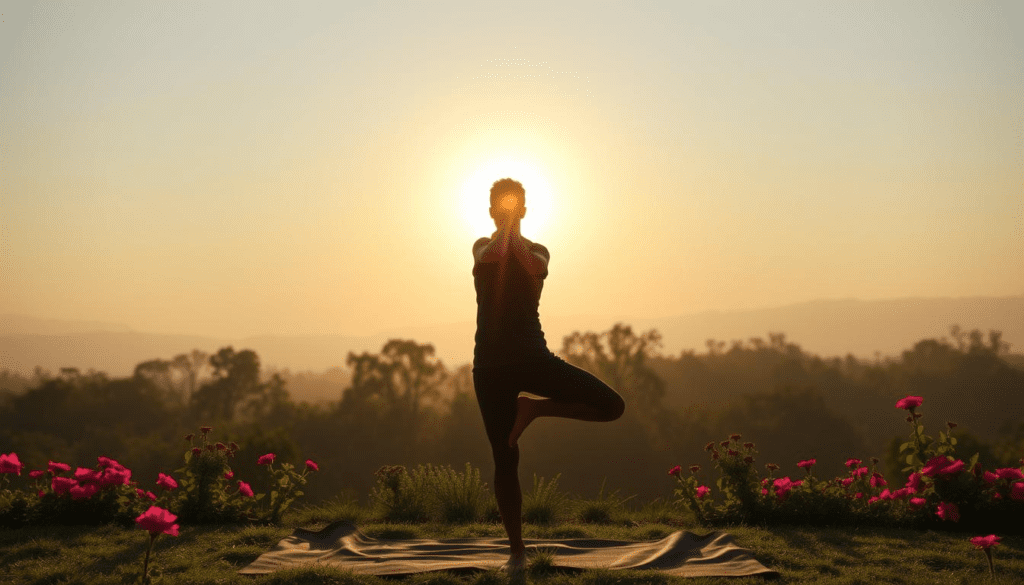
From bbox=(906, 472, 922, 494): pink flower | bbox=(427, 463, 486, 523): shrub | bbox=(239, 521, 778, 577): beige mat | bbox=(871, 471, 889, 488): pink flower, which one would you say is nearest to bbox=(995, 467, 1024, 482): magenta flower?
bbox=(906, 472, 922, 494): pink flower

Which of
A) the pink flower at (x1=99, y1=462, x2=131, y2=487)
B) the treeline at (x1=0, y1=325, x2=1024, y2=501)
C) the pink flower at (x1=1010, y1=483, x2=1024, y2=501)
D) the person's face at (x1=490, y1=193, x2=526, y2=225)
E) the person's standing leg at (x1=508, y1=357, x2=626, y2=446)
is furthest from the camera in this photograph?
the treeline at (x1=0, y1=325, x2=1024, y2=501)

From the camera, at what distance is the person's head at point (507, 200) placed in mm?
4387

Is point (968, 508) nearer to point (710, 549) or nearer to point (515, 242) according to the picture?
point (710, 549)

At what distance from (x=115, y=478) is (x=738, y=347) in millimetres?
47703

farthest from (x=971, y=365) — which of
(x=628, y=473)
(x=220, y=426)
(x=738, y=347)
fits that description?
(x=220, y=426)

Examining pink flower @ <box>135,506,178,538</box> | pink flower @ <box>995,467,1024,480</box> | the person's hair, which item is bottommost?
pink flower @ <box>995,467,1024,480</box>

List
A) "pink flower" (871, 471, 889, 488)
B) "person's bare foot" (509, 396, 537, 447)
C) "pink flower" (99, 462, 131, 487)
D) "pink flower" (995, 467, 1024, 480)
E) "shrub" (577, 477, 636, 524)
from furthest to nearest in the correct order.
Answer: "shrub" (577, 477, 636, 524) < "pink flower" (871, 471, 889, 488) < "pink flower" (99, 462, 131, 487) < "pink flower" (995, 467, 1024, 480) < "person's bare foot" (509, 396, 537, 447)

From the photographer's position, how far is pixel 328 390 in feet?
130

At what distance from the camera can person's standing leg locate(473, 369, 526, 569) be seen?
4.23 meters

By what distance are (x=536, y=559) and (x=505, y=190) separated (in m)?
2.17

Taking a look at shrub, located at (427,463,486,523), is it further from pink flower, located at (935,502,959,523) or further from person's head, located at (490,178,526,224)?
pink flower, located at (935,502,959,523)

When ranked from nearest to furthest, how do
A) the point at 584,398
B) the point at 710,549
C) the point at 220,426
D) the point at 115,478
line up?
the point at 584,398
the point at 710,549
the point at 115,478
the point at 220,426

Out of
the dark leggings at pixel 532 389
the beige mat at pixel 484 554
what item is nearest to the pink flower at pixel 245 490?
the beige mat at pixel 484 554

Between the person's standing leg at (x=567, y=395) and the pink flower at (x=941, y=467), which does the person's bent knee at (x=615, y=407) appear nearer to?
the person's standing leg at (x=567, y=395)
